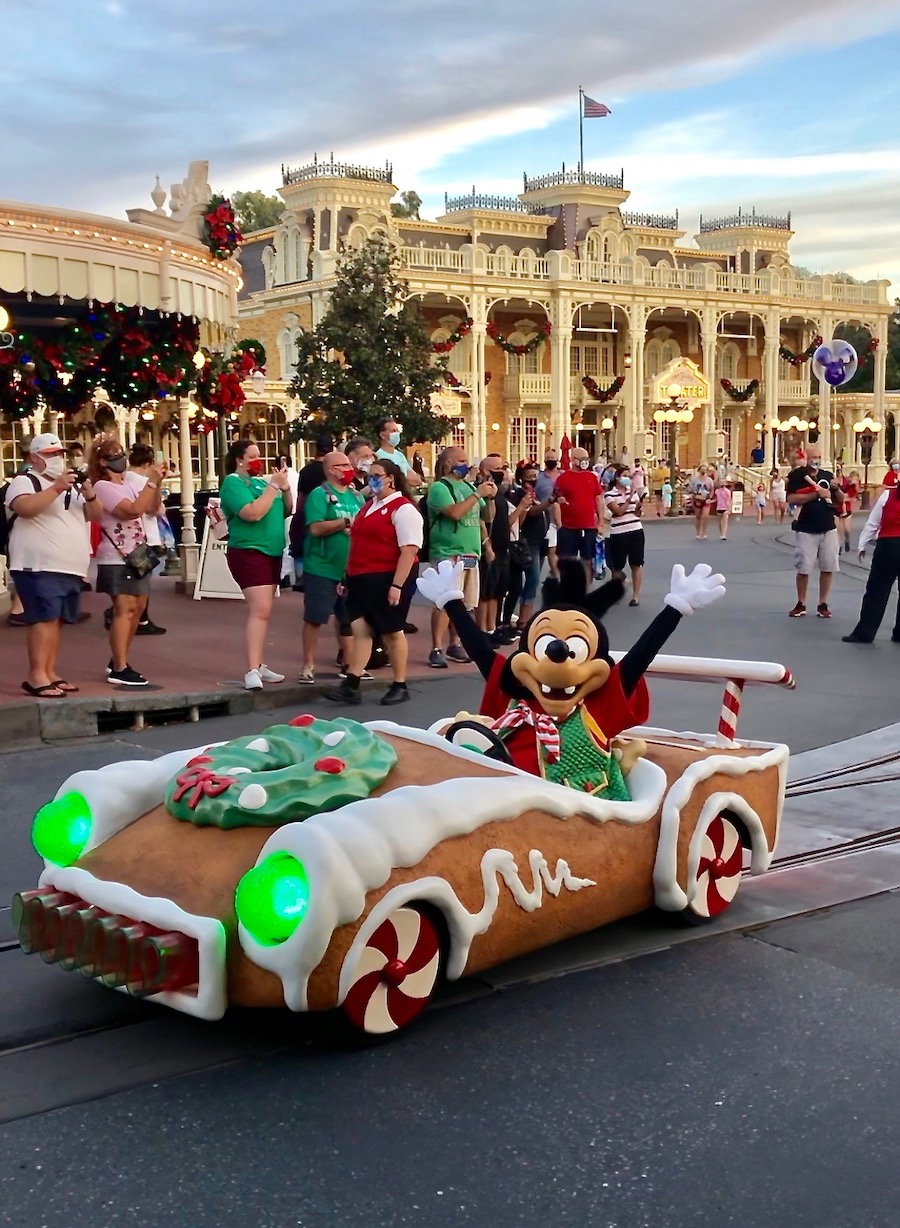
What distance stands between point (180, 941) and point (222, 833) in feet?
1.27

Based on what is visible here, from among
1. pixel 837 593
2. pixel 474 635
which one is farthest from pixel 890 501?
pixel 474 635

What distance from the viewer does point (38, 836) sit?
4148mm

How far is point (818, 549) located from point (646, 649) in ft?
29.0

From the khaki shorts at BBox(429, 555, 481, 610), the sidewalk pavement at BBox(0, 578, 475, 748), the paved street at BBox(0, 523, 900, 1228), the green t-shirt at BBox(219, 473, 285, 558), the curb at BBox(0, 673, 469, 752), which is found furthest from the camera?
the khaki shorts at BBox(429, 555, 481, 610)

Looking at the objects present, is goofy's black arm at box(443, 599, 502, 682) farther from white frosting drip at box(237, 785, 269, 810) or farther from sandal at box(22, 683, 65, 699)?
sandal at box(22, 683, 65, 699)

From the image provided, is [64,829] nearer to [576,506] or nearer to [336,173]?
[576,506]

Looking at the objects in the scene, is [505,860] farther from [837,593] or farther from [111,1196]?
[837,593]

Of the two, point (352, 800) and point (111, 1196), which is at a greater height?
point (352, 800)

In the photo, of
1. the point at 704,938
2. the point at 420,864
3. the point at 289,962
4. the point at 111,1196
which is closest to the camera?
the point at 111,1196

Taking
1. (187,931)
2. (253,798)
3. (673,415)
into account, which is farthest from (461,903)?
(673,415)

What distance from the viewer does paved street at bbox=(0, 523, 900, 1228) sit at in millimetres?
2979

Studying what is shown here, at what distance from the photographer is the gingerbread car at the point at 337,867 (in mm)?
3445

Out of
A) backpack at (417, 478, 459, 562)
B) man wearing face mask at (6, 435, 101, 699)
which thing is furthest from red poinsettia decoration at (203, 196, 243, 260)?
man wearing face mask at (6, 435, 101, 699)

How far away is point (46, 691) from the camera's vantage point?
8.27 meters
